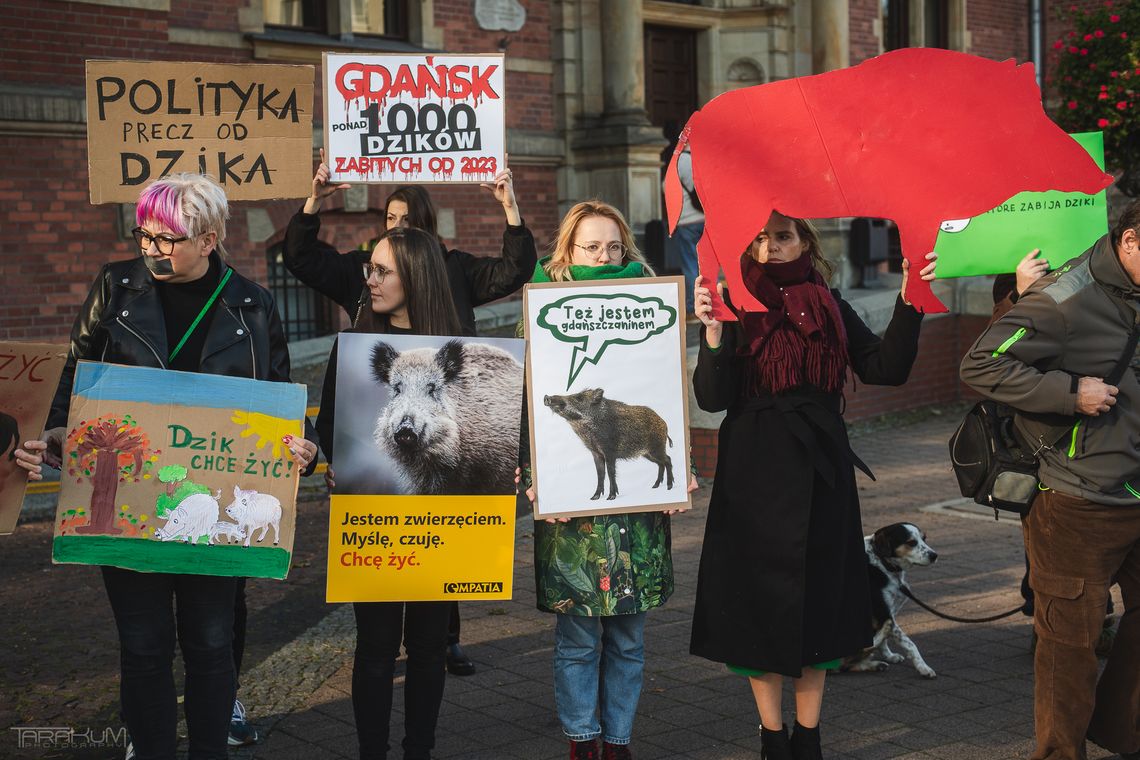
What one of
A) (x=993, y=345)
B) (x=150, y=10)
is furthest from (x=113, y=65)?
(x=150, y=10)

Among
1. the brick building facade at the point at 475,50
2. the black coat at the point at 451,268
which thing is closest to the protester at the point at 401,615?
the black coat at the point at 451,268

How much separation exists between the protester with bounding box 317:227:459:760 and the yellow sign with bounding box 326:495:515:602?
8 cm

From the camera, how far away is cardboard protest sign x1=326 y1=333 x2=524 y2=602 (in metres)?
4.22

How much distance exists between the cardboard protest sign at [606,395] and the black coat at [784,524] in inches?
6.2

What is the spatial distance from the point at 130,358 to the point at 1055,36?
21251mm

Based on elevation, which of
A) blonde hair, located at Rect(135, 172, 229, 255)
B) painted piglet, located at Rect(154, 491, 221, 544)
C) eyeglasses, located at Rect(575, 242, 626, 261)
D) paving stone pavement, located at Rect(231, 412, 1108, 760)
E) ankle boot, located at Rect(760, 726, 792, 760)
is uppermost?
blonde hair, located at Rect(135, 172, 229, 255)

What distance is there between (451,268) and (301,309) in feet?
29.7

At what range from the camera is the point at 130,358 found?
4004mm

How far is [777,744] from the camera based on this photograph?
4.34 metres

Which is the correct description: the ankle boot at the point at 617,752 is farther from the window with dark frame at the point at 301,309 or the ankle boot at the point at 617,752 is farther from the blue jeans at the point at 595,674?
the window with dark frame at the point at 301,309

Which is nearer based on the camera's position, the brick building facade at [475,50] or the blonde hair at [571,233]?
the blonde hair at [571,233]

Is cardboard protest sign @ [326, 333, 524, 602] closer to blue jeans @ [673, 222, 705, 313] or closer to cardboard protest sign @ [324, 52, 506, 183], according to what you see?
cardboard protest sign @ [324, 52, 506, 183]

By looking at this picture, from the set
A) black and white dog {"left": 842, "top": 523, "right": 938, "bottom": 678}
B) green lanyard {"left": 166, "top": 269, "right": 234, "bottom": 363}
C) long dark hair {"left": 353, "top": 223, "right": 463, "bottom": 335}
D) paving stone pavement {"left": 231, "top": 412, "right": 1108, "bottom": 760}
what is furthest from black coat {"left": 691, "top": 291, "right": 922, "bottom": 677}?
green lanyard {"left": 166, "top": 269, "right": 234, "bottom": 363}

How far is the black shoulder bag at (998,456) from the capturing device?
4309 mm
